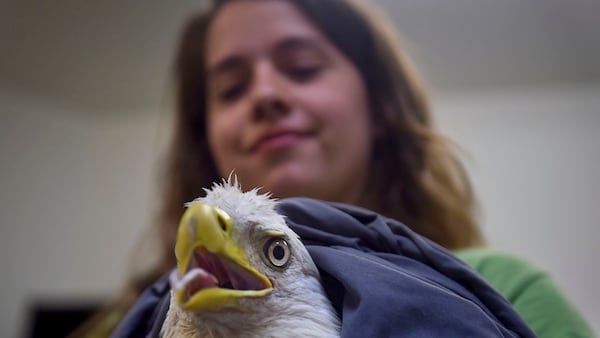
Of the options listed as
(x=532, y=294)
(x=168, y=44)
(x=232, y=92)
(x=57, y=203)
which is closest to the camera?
(x=532, y=294)

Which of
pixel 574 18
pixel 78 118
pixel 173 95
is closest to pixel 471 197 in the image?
pixel 173 95

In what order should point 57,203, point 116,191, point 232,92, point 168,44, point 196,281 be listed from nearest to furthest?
point 196,281 < point 232,92 < point 168,44 < point 116,191 < point 57,203

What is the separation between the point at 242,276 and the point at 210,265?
0.02 metres

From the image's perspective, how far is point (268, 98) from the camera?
1.71 ft

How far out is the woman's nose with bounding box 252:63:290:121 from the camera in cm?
52

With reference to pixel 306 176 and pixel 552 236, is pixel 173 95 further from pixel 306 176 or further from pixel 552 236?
pixel 552 236

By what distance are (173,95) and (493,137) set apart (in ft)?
4.20

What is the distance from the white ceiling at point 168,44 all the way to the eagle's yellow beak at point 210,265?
92cm

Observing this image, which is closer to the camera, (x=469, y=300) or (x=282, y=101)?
(x=469, y=300)

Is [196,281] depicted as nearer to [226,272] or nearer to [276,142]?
[226,272]

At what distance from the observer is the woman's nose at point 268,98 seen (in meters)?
0.52

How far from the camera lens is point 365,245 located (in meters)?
0.34

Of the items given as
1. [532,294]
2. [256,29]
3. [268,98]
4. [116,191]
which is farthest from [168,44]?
[532,294]

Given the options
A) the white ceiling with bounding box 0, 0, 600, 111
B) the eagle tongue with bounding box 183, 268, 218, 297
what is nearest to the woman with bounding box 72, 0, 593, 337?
the eagle tongue with bounding box 183, 268, 218, 297
